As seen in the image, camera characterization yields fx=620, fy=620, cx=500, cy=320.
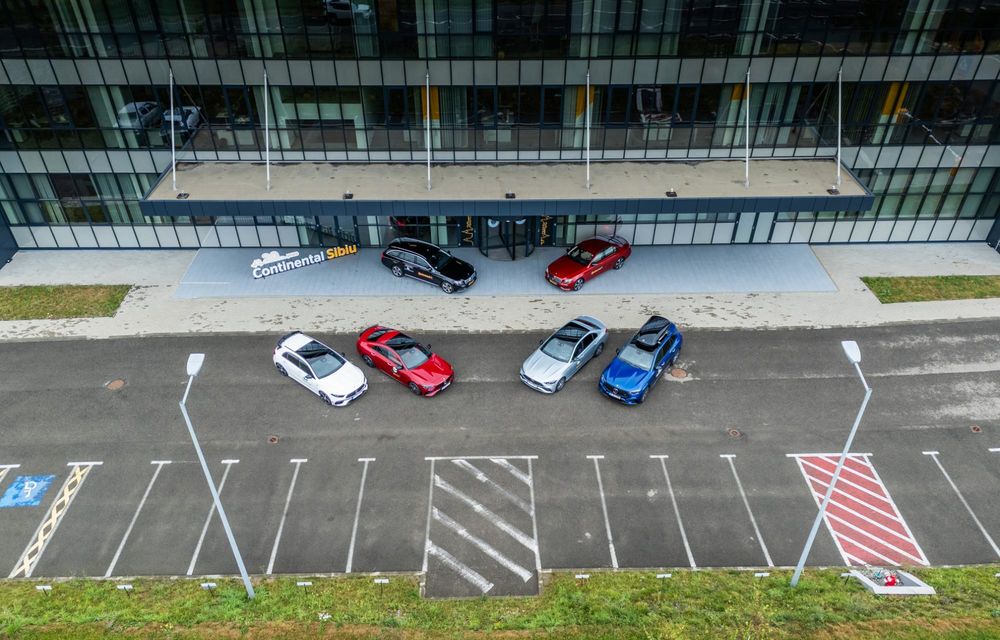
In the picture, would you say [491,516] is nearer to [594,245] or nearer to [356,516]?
[356,516]

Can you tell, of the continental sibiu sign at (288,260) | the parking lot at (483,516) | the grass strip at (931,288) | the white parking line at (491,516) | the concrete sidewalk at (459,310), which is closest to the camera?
the parking lot at (483,516)

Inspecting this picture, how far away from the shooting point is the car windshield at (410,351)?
2322cm

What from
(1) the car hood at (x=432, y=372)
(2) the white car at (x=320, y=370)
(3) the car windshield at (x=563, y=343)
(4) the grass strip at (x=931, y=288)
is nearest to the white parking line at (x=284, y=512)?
(2) the white car at (x=320, y=370)

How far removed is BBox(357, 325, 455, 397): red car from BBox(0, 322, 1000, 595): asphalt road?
0.56 m

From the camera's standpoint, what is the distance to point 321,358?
23.2 m

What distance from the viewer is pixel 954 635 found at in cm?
1536

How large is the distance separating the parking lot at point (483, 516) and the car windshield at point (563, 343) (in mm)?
4210

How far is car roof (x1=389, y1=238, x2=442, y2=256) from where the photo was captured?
29016 mm

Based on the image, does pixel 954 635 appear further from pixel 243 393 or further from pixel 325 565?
pixel 243 393

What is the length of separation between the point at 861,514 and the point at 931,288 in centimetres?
1490

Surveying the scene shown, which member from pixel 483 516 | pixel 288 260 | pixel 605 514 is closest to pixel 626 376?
pixel 605 514

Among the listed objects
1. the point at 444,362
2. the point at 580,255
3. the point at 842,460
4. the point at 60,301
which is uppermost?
the point at 842,460

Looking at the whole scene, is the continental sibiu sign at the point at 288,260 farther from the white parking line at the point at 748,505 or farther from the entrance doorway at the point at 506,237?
the white parking line at the point at 748,505

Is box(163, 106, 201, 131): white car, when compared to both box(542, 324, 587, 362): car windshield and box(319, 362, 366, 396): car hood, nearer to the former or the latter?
box(319, 362, 366, 396): car hood
